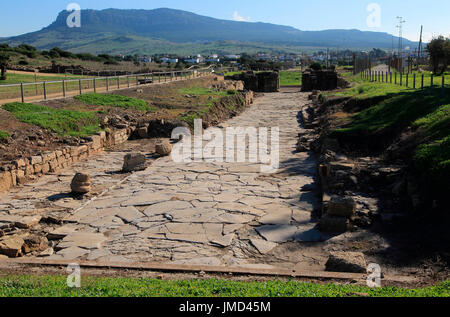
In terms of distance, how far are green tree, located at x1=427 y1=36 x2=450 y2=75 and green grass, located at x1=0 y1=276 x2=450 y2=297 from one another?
22.5m

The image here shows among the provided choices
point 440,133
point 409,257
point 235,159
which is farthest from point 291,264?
point 235,159

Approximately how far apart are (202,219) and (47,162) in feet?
19.5

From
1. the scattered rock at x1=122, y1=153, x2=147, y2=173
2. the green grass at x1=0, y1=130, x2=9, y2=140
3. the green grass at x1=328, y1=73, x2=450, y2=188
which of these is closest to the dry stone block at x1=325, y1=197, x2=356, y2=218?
the green grass at x1=328, y1=73, x2=450, y2=188

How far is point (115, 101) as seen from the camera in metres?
22.1

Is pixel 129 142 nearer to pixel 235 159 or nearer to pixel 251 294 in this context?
pixel 235 159

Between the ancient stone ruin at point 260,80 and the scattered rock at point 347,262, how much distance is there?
4077cm

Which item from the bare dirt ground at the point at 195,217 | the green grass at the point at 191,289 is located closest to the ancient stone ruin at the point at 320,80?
the bare dirt ground at the point at 195,217

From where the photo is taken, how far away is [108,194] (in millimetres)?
10750

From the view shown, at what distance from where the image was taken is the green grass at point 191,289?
5168mm

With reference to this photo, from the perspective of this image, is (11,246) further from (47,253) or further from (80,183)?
(80,183)

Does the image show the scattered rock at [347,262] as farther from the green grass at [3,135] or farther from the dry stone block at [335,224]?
the green grass at [3,135]

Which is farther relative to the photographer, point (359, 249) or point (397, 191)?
point (397, 191)

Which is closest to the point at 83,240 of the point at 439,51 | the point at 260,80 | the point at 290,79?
the point at 439,51
